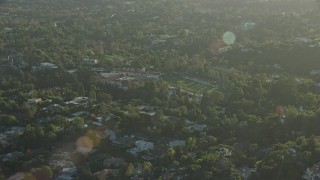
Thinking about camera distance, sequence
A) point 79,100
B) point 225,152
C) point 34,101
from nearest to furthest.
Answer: point 225,152, point 34,101, point 79,100

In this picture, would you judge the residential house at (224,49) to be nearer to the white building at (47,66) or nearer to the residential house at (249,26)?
the residential house at (249,26)

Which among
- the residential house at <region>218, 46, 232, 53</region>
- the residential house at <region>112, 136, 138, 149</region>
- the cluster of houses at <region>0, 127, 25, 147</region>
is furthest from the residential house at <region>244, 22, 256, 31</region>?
the cluster of houses at <region>0, 127, 25, 147</region>

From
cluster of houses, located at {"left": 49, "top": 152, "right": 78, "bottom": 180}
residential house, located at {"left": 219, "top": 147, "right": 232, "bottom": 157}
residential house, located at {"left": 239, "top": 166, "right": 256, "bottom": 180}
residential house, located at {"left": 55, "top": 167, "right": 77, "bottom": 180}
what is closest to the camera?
residential house, located at {"left": 239, "top": 166, "right": 256, "bottom": 180}

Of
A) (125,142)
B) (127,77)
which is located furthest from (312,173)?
(127,77)

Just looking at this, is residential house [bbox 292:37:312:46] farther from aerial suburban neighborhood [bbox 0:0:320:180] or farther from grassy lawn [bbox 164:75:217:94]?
grassy lawn [bbox 164:75:217:94]

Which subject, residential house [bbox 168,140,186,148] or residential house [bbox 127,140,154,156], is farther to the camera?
residential house [bbox 168,140,186,148]

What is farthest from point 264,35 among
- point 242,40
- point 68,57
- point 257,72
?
point 68,57

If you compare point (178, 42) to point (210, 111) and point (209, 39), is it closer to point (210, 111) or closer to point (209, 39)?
point (209, 39)

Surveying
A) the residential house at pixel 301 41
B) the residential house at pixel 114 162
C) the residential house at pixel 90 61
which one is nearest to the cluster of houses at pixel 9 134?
the residential house at pixel 114 162

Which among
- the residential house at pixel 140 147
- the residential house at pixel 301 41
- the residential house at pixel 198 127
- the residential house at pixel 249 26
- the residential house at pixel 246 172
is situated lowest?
the residential house at pixel 249 26

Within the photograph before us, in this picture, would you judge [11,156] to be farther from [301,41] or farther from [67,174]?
[301,41]

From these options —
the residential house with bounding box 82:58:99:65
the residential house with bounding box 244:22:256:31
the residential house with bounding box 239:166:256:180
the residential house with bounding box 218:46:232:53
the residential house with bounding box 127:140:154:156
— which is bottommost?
the residential house with bounding box 244:22:256:31
